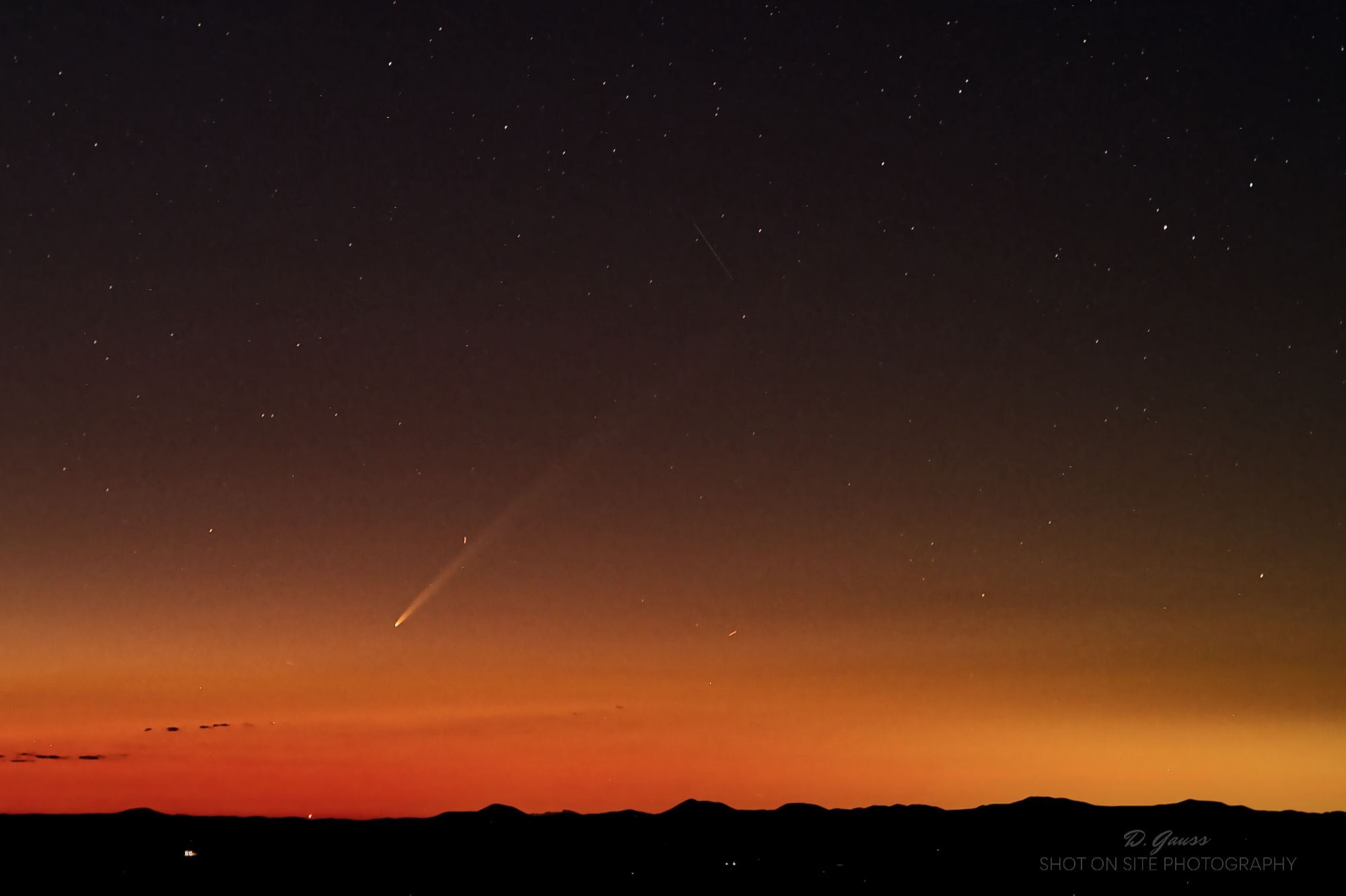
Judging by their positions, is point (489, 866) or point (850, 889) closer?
point (850, 889)

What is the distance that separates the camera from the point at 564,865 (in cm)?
13100

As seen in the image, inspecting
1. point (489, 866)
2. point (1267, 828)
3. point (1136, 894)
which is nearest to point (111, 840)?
point (489, 866)

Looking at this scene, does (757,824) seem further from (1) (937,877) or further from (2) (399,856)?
(1) (937,877)

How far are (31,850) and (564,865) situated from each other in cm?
6160

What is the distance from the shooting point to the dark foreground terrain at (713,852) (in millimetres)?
Result: 111062

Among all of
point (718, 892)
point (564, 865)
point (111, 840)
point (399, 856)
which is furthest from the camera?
point (111, 840)

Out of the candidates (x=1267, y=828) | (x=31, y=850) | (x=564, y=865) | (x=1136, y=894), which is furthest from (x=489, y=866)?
(x=1267, y=828)

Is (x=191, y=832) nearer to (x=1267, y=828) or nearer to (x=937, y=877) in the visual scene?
(x=937, y=877)

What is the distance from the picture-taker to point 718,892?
101 metres

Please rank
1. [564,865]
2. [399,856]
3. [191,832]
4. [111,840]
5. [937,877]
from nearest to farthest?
[937,877] → [564,865] → [399,856] → [111,840] → [191,832]

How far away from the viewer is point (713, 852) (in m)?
154

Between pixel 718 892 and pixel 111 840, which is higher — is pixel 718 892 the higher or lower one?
the lower one

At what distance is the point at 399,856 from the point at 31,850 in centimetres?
4172

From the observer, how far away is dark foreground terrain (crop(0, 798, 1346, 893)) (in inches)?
4373
